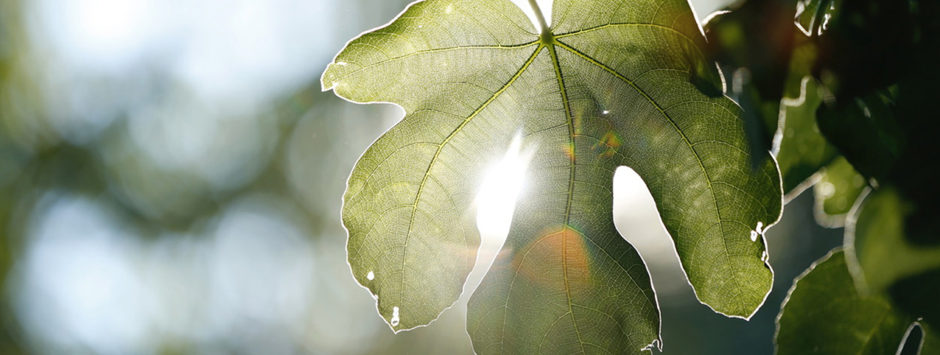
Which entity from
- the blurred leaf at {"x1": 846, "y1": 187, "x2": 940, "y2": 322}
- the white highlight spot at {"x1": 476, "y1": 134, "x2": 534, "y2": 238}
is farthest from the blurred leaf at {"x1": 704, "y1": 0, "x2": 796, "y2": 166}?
the white highlight spot at {"x1": 476, "y1": 134, "x2": 534, "y2": 238}

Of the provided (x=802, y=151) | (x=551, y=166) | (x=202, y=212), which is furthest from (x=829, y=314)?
(x=202, y=212)

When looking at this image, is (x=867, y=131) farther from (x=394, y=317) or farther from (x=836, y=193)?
(x=394, y=317)

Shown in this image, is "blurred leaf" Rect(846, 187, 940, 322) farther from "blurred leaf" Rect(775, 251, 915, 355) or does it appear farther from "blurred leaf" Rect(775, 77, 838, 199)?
"blurred leaf" Rect(775, 77, 838, 199)

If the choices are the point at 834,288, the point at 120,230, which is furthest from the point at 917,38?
the point at 120,230

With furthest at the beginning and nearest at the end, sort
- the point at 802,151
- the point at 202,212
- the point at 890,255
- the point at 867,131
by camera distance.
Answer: the point at 202,212, the point at 802,151, the point at 867,131, the point at 890,255

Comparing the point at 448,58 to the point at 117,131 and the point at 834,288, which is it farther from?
the point at 117,131

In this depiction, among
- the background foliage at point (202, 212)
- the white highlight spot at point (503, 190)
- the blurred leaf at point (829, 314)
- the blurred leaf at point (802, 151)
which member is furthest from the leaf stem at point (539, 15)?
the background foliage at point (202, 212)
